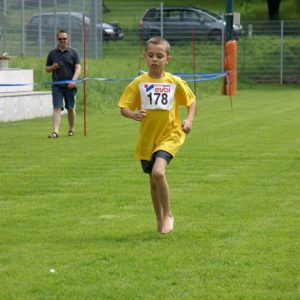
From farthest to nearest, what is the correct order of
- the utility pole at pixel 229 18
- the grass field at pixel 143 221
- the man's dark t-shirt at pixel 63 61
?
1. the utility pole at pixel 229 18
2. the man's dark t-shirt at pixel 63 61
3. the grass field at pixel 143 221

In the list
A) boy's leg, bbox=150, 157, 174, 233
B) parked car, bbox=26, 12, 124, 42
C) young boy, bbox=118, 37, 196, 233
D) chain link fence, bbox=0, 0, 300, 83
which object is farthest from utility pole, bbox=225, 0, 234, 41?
boy's leg, bbox=150, 157, 174, 233

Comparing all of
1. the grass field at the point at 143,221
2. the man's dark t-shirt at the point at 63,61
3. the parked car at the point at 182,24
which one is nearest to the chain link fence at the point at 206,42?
the parked car at the point at 182,24

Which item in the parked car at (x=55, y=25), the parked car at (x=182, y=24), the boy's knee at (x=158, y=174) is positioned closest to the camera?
the boy's knee at (x=158, y=174)

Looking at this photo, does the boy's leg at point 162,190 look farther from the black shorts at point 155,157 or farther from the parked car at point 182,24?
the parked car at point 182,24

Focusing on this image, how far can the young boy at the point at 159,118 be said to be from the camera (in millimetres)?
9273

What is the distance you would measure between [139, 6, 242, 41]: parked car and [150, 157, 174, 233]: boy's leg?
103 feet

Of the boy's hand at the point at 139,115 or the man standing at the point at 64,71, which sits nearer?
the boy's hand at the point at 139,115

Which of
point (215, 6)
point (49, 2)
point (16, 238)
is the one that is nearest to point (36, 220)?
point (16, 238)

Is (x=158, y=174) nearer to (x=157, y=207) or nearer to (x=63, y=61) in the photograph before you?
(x=157, y=207)

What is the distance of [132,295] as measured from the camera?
7.00 m

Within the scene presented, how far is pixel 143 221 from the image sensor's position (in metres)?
9.99

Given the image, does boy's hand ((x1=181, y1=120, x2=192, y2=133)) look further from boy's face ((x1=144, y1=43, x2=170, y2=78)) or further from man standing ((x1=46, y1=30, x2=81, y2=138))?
man standing ((x1=46, y1=30, x2=81, y2=138))

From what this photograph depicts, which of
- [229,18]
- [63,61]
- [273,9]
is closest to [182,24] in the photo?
[229,18]

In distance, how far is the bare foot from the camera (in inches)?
366
